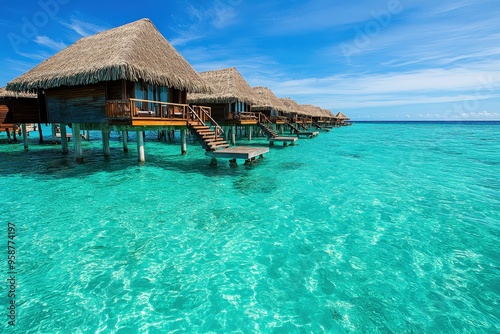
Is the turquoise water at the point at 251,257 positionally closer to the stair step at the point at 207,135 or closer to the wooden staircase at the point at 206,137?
the wooden staircase at the point at 206,137

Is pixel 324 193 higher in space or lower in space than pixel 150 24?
lower

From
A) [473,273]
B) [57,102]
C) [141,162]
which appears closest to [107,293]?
[473,273]

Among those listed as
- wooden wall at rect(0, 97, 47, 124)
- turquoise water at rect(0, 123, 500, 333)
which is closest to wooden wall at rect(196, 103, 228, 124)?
wooden wall at rect(0, 97, 47, 124)

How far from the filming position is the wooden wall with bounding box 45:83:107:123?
13.1m

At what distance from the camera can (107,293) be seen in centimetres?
445

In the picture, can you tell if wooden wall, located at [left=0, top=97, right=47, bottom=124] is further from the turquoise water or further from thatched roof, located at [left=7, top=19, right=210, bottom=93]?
the turquoise water

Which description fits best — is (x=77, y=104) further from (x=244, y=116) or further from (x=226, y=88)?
(x=244, y=116)

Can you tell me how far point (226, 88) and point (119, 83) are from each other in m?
11.6

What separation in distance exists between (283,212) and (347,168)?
9.41 m

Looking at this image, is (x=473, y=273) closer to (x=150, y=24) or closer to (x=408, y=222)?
(x=408, y=222)

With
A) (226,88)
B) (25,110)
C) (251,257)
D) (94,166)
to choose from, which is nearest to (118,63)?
(94,166)

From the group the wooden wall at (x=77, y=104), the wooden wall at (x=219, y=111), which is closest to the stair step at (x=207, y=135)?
the wooden wall at (x=77, y=104)

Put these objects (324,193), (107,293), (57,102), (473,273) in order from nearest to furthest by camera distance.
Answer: (107,293) → (473,273) → (324,193) → (57,102)

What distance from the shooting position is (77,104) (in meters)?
13.9
